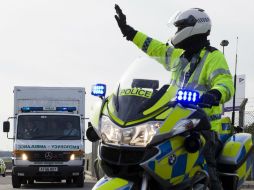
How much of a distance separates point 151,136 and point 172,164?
0.26 m

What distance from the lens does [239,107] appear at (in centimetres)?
1784

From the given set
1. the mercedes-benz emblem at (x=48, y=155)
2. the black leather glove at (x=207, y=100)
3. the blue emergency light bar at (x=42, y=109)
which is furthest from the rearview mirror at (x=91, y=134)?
the blue emergency light bar at (x=42, y=109)

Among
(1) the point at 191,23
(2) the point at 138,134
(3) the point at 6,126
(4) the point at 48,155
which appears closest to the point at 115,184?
(2) the point at 138,134

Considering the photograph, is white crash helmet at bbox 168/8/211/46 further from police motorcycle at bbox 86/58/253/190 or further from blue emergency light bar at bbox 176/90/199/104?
blue emergency light bar at bbox 176/90/199/104

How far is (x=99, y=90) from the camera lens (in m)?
5.82

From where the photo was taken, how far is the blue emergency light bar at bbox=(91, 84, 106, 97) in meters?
5.79

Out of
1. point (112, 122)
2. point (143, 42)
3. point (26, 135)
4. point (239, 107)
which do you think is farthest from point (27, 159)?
point (112, 122)

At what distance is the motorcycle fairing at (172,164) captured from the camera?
4.92 metres

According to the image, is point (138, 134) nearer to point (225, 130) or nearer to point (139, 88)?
point (139, 88)

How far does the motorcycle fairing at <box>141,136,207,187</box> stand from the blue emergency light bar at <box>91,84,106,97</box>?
972 millimetres

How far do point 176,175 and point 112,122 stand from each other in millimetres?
606

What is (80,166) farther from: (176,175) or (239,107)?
(176,175)

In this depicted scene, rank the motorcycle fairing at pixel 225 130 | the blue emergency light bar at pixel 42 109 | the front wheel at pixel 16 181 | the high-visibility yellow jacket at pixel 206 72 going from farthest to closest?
1. the blue emergency light bar at pixel 42 109
2. the front wheel at pixel 16 181
3. the motorcycle fairing at pixel 225 130
4. the high-visibility yellow jacket at pixel 206 72

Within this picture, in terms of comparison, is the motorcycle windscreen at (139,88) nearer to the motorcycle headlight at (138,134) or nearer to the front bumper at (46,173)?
the motorcycle headlight at (138,134)
